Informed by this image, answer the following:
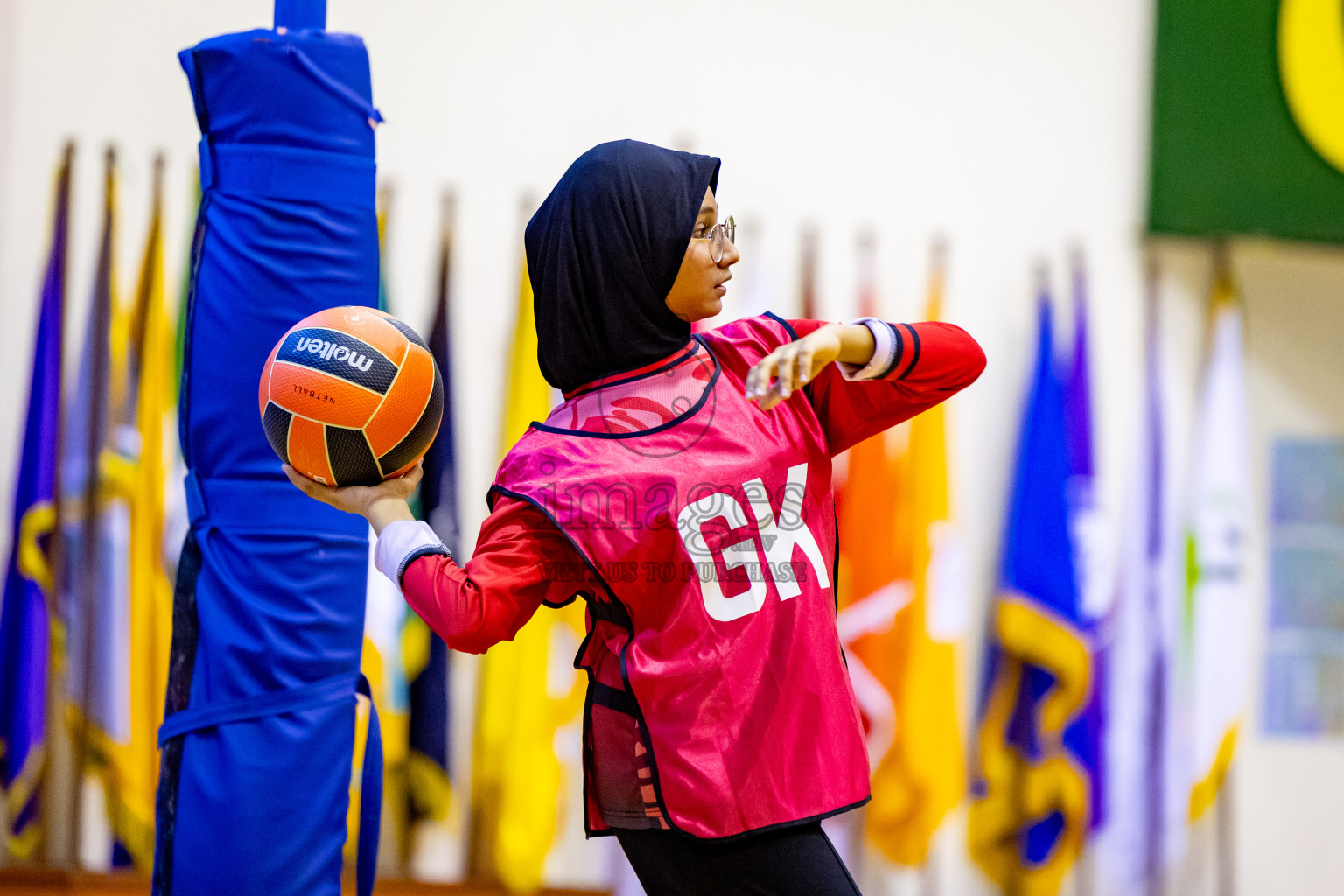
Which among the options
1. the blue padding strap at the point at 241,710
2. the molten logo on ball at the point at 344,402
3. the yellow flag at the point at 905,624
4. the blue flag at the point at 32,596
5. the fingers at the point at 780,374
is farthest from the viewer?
the yellow flag at the point at 905,624

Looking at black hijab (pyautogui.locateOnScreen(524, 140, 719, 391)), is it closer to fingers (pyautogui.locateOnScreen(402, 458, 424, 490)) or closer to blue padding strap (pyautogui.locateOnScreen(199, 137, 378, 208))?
fingers (pyautogui.locateOnScreen(402, 458, 424, 490))

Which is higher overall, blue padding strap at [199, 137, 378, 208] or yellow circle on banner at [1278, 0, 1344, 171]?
yellow circle on banner at [1278, 0, 1344, 171]

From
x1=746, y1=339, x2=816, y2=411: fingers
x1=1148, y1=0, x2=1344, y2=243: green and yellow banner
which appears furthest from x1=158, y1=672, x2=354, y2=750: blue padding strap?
x1=1148, y1=0, x2=1344, y2=243: green and yellow banner

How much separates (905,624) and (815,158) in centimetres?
146

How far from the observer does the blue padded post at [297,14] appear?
4.93 feet

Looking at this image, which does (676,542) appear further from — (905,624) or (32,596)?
(32,596)

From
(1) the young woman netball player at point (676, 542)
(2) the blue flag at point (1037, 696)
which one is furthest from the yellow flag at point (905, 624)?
(1) the young woman netball player at point (676, 542)

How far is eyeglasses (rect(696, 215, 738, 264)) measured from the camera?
121 centimetres

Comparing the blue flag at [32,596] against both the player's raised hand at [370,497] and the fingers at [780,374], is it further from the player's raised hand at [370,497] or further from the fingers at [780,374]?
the fingers at [780,374]

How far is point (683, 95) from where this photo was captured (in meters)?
3.16

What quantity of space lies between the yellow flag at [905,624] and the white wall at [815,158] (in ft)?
0.70

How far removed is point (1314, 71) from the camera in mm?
3107

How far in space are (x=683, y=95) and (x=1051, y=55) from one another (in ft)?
3.93

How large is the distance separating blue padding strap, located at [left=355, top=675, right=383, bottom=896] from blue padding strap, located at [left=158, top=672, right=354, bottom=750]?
103 millimetres
